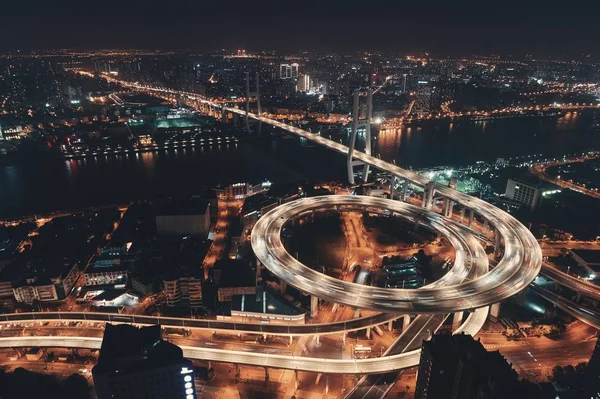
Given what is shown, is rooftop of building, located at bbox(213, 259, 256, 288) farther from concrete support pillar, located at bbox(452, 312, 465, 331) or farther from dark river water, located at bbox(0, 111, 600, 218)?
dark river water, located at bbox(0, 111, 600, 218)

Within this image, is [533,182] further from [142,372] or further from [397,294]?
[142,372]

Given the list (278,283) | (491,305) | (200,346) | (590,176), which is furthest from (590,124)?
(200,346)

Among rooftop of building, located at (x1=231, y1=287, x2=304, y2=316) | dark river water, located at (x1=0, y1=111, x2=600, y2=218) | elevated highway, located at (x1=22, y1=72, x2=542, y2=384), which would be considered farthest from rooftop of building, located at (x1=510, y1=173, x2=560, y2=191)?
rooftop of building, located at (x1=231, y1=287, x2=304, y2=316)

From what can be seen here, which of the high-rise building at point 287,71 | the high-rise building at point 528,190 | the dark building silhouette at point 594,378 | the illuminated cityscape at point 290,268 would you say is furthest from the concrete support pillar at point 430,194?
the high-rise building at point 287,71

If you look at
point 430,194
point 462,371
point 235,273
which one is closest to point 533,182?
point 430,194

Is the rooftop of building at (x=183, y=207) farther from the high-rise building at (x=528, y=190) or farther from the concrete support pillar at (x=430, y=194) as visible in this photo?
the high-rise building at (x=528, y=190)

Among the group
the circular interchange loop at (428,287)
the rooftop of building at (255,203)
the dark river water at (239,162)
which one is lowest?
the dark river water at (239,162)

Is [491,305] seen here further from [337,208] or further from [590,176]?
[590,176]

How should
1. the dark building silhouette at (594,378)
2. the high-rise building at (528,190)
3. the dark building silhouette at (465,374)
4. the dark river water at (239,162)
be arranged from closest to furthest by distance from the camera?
the dark building silhouette at (465,374) → the dark building silhouette at (594,378) → the high-rise building at (528,190) → the dark river water at (239,162)
